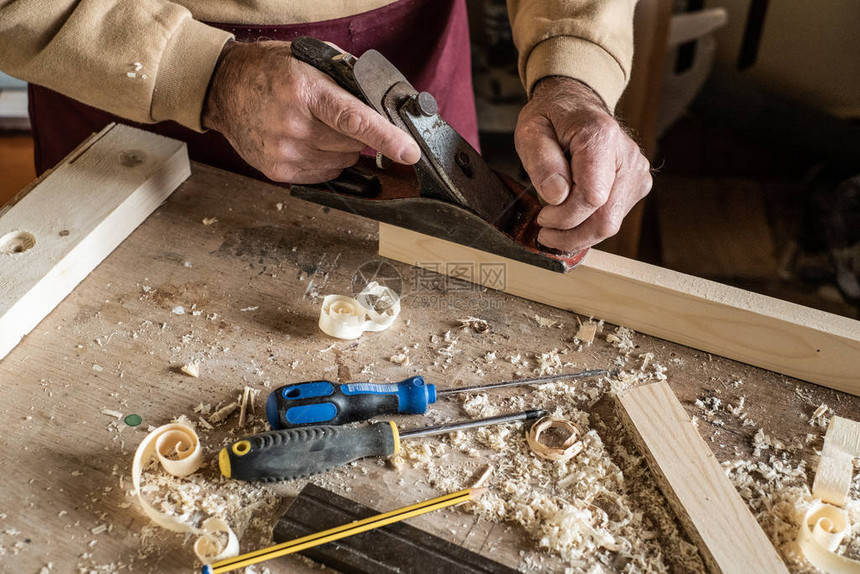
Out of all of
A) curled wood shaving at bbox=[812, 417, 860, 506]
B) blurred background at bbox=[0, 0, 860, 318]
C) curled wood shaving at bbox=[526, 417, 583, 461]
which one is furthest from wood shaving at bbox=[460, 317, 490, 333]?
blurred background at bbox=[0, 0, 860, 318]

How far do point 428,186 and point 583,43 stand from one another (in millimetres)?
495

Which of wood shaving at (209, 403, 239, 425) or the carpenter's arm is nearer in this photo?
wood shaving at (209, 403, 239, 425)

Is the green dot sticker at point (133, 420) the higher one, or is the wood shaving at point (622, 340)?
the green dot sticker at point (133, 420)

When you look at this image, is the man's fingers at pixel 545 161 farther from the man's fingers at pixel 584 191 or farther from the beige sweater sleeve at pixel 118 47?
the beige sweater sleeve at pixel 118 47

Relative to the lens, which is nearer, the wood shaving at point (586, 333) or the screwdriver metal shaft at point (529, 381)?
the screwdriver metal shaft at point (529, 381)

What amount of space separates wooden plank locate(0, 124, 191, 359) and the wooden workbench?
0.10ft

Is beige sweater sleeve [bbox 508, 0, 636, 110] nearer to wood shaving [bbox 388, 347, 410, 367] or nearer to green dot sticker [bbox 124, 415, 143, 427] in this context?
wood shaving [bbox 388, 347, 410, 367]

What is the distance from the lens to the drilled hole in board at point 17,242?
1313 millimetres

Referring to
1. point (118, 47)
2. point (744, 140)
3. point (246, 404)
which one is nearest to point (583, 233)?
point (246, 404)

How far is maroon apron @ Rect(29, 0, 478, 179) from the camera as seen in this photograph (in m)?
1.61

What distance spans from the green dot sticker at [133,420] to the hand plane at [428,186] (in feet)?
1.77

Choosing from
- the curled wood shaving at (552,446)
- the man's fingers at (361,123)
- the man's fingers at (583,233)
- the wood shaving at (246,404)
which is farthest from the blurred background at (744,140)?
the wood shaving at (246,404)

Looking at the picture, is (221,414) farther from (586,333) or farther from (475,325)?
(586,333)

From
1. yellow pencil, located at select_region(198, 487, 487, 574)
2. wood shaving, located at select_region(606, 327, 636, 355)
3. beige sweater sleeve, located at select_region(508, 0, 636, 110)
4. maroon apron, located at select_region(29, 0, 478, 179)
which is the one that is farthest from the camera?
maroon apron, located at select_region(29, 0, 478, 179)
